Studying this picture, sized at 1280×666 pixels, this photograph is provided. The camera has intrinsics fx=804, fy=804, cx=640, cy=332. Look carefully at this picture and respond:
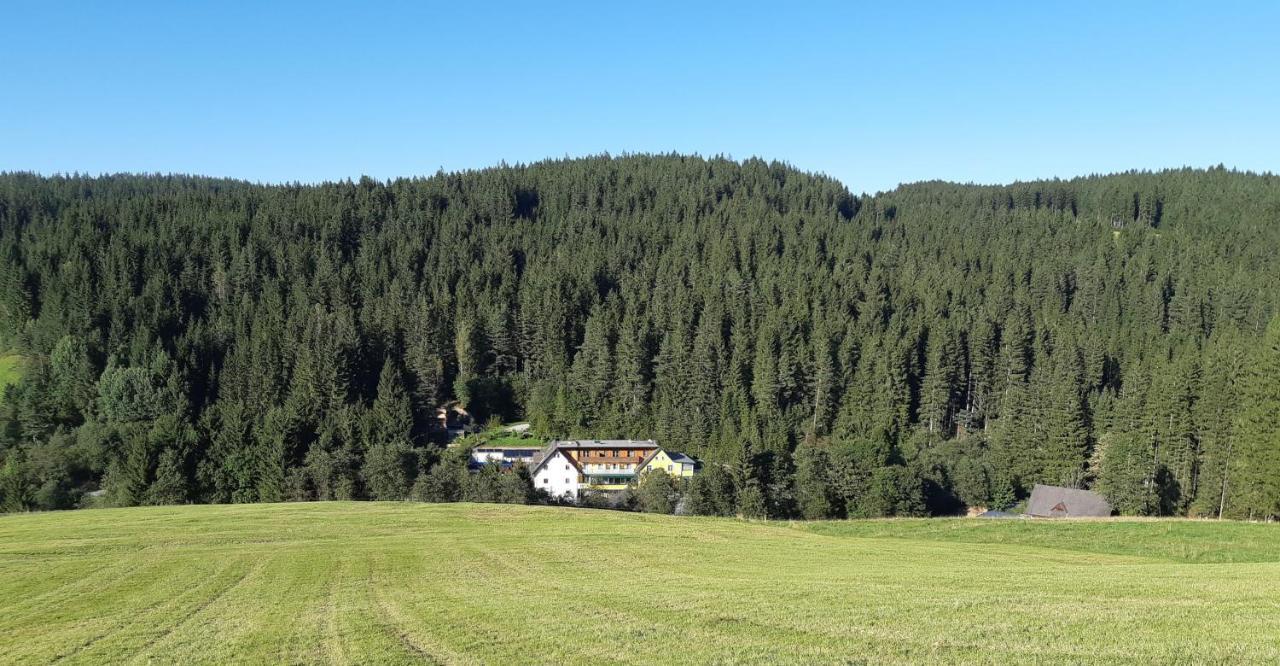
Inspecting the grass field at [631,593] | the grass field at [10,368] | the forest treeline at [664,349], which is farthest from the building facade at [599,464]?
the grass field at [10,368]

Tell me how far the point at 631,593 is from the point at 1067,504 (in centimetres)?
6205

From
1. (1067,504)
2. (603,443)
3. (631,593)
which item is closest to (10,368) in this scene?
(603,443)

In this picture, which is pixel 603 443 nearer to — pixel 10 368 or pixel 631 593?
pixel 631 593

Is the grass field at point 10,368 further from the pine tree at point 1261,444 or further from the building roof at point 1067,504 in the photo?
the pine tree at point 1261,444

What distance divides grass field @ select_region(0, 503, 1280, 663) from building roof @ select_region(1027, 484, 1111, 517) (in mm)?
27876

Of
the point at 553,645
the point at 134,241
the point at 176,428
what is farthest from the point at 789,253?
the point at 553,645

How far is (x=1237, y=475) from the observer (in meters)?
63.2

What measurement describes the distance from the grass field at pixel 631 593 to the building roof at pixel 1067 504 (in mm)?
27876

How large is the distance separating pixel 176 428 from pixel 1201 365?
352ft

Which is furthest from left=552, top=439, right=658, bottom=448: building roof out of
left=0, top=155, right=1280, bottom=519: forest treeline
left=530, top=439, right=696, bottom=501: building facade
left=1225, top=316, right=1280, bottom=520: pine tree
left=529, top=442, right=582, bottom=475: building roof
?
→ left=1225, top=316, right=1280, bottom=520: pine tree

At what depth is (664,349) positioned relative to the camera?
119 m

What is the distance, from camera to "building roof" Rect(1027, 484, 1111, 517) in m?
70.3

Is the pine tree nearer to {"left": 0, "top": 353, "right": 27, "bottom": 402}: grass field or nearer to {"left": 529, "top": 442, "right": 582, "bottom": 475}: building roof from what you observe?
{"left": 529, "top": 442, "right": 582, "bottom": 475}: building roof

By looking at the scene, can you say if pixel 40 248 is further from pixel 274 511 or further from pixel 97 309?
pixel 274 511
